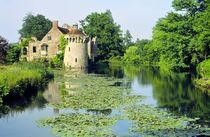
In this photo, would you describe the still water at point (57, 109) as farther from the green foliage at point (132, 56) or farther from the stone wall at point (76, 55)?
the green foliage at point (132, 56)

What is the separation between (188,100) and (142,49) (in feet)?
265

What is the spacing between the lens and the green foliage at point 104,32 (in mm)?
111812

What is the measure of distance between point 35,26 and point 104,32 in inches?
726

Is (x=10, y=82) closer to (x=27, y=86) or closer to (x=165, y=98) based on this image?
(x=27, y=86)

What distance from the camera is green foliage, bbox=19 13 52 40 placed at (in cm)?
11210

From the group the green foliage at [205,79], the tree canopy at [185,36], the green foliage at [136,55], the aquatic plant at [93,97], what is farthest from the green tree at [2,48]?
the green foliage at [136,55]

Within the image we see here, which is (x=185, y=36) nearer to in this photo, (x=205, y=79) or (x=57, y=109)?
(x=205, y=79)

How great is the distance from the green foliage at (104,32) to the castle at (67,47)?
12083 mm

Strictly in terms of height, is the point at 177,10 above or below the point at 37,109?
above

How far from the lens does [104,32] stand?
112m

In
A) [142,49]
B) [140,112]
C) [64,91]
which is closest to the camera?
[140,112]

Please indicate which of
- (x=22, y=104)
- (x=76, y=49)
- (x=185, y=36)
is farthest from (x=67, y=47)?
(x=22, y=104)

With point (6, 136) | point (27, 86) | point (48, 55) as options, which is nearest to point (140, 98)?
point (27, 86)

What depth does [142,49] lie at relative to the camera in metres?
115
